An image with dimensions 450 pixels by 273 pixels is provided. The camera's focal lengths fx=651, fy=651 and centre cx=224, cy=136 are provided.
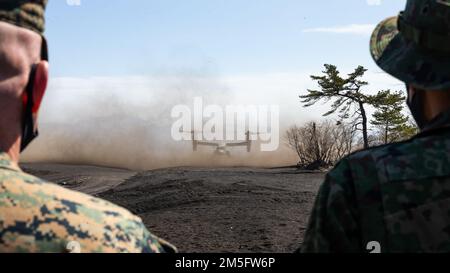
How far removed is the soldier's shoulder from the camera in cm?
184

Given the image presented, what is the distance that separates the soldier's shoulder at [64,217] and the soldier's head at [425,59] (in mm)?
1182

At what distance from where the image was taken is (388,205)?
222 centimetres

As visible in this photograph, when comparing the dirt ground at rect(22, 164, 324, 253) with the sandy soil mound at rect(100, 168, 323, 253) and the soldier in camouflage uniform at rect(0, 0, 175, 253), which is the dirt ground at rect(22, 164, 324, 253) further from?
the soldier in camouflage uniform at rect(0, 0, 175, 253)

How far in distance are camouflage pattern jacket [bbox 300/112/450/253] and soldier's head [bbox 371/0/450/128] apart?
22 centimetres

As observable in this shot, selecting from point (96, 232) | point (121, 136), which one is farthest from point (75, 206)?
point (121, 136)

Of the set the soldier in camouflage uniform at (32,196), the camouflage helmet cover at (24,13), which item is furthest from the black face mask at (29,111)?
the camouflage helmet cover at (24,13)

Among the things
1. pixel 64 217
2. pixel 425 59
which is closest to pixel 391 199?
pixel 425 59

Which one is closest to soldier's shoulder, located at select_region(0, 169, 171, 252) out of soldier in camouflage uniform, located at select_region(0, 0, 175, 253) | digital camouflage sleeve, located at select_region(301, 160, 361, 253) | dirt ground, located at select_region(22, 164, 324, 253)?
soldier in camouflage uniform, located at select_region(0, 0, 175, 253)

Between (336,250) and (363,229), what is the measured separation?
0.39ft

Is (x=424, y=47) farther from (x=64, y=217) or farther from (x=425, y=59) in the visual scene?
(x=64, y=217)

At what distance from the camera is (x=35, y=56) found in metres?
2.02

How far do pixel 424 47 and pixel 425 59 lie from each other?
46 millimetres

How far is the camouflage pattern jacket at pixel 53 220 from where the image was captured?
6.01ft

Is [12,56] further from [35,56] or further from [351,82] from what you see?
[351,82]
